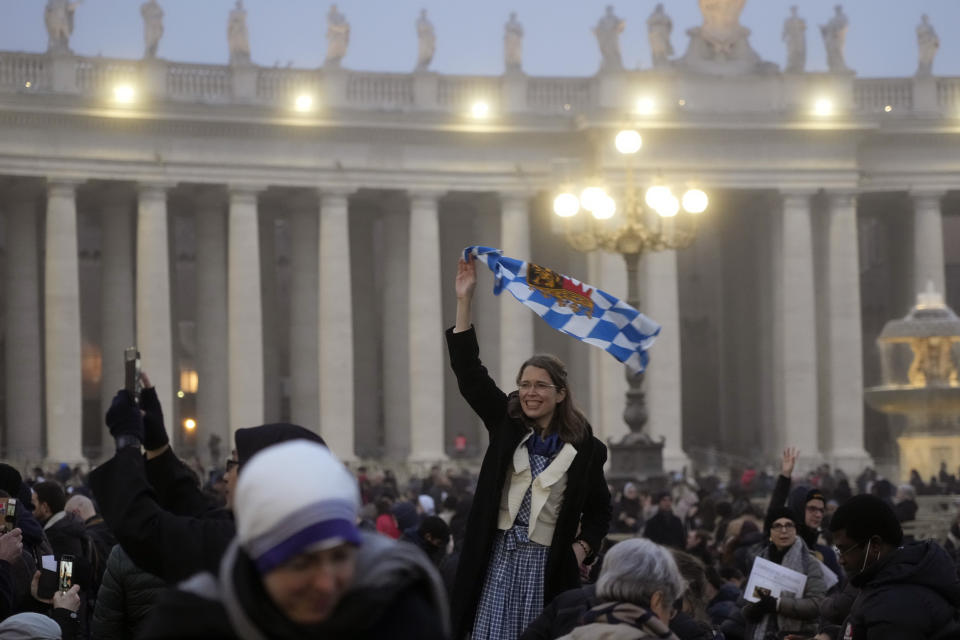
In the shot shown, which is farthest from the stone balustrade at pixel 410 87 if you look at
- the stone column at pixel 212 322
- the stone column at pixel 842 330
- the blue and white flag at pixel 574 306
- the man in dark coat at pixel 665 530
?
the blue and white flag at pixel 574 306

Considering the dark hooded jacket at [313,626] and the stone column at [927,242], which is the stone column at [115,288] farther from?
the dark hooded jacket at [313,626]

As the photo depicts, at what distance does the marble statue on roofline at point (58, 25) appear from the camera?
6028cm

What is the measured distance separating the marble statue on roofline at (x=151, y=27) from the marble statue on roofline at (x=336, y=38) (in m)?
6.06

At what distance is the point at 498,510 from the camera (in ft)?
37.4

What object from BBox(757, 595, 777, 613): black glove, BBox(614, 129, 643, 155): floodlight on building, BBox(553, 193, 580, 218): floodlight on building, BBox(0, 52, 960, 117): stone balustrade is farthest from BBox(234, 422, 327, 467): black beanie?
BBox(0, 52, 960, 117): stone balustrade

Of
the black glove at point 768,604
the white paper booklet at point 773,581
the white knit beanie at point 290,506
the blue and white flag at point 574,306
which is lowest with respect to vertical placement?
the black glove at point 768,604

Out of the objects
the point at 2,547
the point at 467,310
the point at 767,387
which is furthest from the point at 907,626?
the point at 767,387

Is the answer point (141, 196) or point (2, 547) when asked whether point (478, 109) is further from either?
point (2, 547)

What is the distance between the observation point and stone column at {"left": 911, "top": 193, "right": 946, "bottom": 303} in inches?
2562

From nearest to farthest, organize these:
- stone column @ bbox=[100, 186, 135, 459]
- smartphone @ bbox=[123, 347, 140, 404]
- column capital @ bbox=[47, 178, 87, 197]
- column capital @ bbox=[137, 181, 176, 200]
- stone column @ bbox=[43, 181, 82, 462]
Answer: smartphone @ bbox=[123, 347, 140, 404], stone column @ bbox=[43, 181, 82, 462], column capital @ bbox=[47, 178, 87, 197], column capital @ bbox=[137, 181, 176, 200], stone column @ bbox=[100, 186, 135, 459]

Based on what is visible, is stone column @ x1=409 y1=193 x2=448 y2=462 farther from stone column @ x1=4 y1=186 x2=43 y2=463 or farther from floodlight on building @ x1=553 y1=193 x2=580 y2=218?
floodlight on building @ x1=553 y1=193 x2=580 y2=218

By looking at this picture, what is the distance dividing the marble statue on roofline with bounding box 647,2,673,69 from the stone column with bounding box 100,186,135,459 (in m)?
20.0

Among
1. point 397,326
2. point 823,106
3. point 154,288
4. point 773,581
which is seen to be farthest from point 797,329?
point 773,581

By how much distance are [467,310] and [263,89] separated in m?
52.1
